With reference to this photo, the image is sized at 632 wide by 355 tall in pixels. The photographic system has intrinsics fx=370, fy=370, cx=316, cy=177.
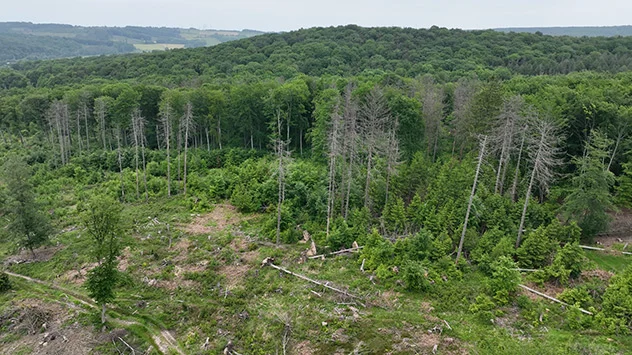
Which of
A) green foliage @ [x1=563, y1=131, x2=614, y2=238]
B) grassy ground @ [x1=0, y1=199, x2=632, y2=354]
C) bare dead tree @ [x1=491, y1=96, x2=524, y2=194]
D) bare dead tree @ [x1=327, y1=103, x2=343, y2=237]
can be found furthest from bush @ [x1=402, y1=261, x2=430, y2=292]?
green foliage @ [x1=563, y1=131, x2=614, y2=238]

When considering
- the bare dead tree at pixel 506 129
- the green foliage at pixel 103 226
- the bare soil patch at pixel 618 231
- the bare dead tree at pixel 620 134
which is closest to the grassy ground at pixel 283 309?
the green foliage at pixel 103 226

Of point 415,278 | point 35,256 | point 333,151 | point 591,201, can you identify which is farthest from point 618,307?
point 35,256

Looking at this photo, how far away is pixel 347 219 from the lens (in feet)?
99.3

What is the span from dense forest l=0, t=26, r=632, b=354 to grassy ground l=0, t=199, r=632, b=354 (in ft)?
0.37

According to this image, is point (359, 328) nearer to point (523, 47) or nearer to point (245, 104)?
point (245, 104)

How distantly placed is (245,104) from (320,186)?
68.1 ft

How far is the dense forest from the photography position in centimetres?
1925

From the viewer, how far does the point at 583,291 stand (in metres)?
20.2

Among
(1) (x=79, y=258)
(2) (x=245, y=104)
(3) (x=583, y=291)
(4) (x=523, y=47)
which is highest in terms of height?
(4) (x=523, y=47)

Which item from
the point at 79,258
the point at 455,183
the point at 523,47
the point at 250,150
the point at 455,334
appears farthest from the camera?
the point at 523,47

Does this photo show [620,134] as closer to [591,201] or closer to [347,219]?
[591,201]

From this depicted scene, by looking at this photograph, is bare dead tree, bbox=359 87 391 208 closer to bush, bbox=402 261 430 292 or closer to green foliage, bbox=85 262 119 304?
bush, bbox=402 261 430 292

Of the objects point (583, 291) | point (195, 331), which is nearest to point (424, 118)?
point (583, 291)

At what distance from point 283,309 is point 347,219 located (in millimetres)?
11219
